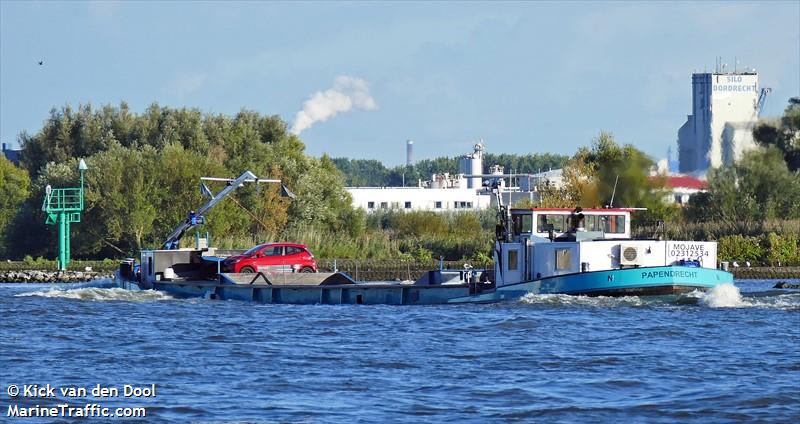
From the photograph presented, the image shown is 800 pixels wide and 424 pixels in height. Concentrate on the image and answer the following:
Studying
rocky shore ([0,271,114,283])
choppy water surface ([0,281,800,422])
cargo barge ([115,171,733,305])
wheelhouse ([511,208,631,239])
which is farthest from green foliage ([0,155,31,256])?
wheelhouse ([511,208,631,239])

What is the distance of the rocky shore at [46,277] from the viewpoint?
63.1 meters

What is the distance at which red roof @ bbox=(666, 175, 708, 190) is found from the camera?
62.5 m

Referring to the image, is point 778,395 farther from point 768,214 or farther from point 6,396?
point 768,214

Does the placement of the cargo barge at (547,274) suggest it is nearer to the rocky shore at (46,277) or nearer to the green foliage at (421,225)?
the rocky shore at (46,277)

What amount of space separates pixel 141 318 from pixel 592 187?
30485mm

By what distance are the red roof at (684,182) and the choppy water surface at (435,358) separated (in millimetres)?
20911

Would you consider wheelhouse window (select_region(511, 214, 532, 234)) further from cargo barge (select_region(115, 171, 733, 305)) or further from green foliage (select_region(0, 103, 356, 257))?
green foliage (select_region(0, 103, 356, 257))

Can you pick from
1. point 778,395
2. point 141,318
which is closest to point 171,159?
point 141,318

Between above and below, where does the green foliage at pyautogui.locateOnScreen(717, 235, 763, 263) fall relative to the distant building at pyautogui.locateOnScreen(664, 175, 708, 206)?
below

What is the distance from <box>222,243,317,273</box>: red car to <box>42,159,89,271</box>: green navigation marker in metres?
20.4

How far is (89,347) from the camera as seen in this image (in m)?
30.7

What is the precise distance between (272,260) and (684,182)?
70.5ft

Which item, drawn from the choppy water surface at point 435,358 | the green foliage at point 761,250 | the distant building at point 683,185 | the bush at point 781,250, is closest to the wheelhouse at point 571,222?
the choppy water surface at point 435,358

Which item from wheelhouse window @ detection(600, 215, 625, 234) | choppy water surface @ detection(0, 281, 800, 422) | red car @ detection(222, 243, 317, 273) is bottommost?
choppy water surface @ detection(0, 281, 800, 422)
